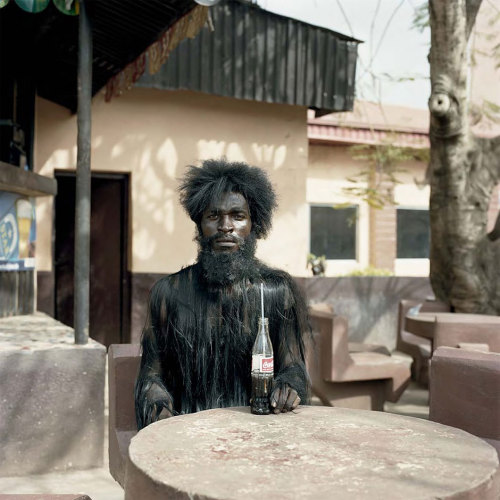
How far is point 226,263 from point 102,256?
5.94m

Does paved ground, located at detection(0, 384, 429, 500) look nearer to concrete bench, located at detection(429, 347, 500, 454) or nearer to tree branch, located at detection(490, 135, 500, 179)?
concrete bench, located at detection(429, 347, 500, 454)

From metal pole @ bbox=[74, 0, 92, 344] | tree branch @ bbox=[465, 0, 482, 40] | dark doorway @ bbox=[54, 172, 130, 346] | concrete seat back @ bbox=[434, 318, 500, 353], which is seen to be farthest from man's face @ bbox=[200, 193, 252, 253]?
dark doorway @ bbox=[54, 172, 130, 346]

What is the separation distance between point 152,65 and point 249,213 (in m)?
2.36

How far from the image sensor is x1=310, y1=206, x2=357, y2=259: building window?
14.5 m

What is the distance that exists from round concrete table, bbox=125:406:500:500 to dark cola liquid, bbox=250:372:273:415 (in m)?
0.05

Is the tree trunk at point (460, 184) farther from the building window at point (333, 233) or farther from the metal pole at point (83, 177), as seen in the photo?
the building window at point (333, 233)

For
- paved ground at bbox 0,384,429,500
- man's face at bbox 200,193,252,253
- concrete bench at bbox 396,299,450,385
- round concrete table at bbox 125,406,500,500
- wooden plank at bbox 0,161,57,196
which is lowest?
paved ground at bbox 0,384,429,500

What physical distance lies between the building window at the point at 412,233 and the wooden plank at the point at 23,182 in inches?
380

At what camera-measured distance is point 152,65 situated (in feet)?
17.2

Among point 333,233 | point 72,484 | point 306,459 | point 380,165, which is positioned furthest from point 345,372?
point 333,233

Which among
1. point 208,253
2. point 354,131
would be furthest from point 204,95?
point 208,253

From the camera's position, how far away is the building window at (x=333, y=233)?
14.5 m

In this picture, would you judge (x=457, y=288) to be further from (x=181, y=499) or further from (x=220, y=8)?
(x=181, y=499)

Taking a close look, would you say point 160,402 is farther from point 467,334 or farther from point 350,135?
point 350,135
